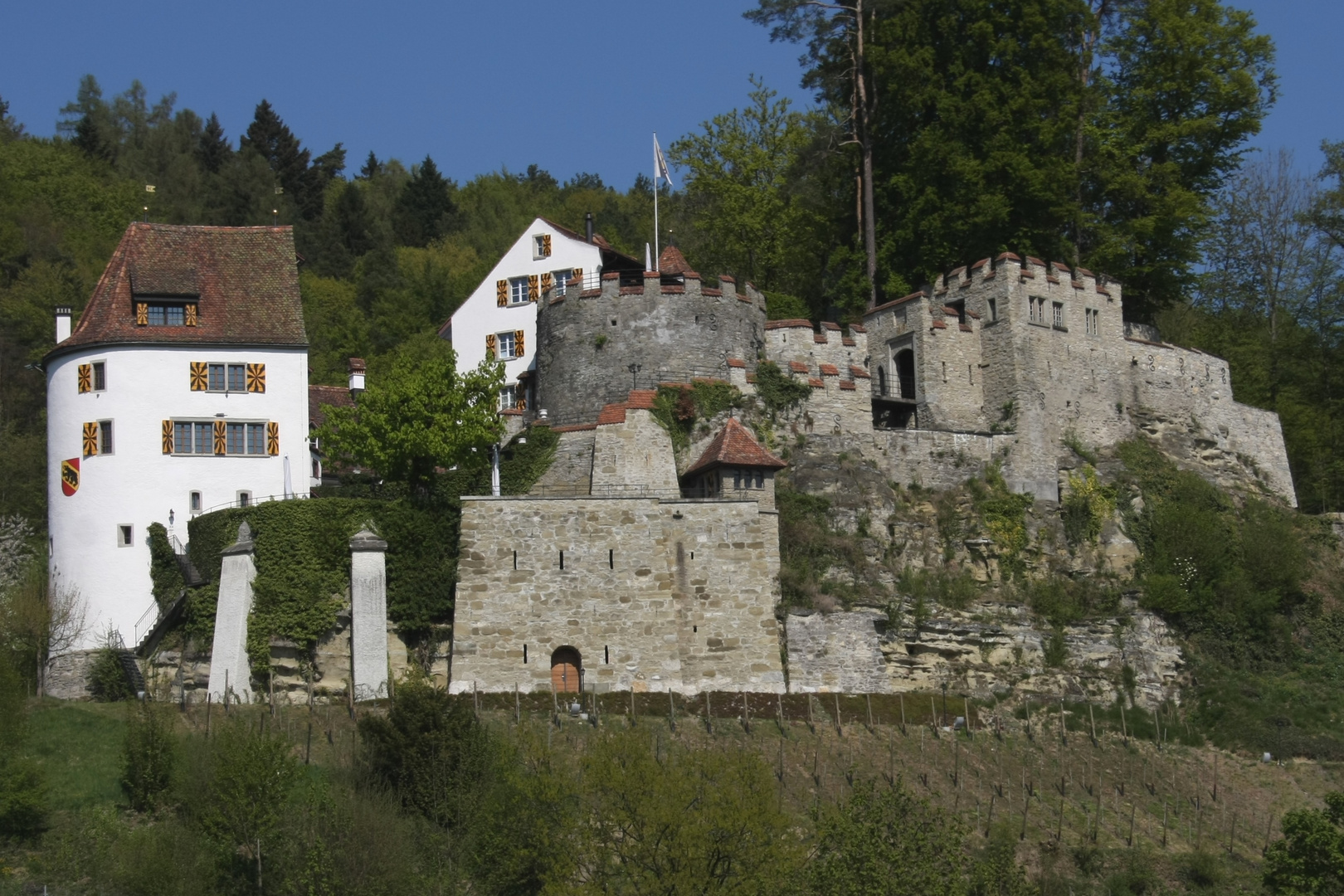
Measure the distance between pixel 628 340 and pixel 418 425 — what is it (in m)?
7.54

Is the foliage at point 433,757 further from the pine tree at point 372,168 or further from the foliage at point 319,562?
the pine tree at point 372,168

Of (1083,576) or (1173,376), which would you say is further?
(1173,376)

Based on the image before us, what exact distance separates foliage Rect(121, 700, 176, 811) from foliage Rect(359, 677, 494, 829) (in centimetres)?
439

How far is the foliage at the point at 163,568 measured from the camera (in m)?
45.3

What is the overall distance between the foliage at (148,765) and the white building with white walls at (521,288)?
2225cm

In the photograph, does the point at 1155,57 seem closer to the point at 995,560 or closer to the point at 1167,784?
the point at 995,560

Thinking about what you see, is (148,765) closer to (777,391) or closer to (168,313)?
(168,313)

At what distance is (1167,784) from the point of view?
43.7 metres

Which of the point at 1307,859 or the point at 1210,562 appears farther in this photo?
the point at 1210,562

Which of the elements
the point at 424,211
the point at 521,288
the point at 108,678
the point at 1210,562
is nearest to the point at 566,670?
the point at 108,678

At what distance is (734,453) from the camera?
4678 centimetres

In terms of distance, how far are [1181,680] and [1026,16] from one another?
22.5 metres

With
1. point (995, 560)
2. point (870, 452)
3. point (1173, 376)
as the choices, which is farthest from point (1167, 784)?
point (1173, 376)

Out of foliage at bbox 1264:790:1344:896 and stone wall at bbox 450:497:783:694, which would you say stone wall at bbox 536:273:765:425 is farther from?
foliage at bbox 1264:790:1344:896
